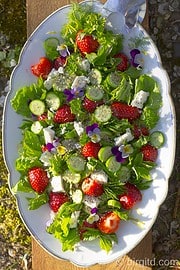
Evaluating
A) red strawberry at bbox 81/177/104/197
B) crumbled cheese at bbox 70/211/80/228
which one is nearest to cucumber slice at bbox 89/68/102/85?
red strawberry at bbox 81/177/104/197

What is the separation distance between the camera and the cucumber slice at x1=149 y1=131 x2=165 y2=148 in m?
2.10

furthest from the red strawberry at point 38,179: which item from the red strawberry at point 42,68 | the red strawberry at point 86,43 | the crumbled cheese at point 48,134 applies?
the red strawberry at point 86,43

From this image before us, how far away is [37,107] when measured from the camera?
2.16 metres

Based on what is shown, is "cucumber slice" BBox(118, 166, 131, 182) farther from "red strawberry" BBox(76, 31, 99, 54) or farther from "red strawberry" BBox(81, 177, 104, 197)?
"red strawberry" BBox(76, 31, 99, 54)

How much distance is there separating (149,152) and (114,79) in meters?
0.27

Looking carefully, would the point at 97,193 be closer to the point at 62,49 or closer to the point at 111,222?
the point at 111,222

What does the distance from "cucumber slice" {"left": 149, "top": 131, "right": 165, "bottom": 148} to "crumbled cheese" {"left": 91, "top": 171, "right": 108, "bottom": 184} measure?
0.62ft

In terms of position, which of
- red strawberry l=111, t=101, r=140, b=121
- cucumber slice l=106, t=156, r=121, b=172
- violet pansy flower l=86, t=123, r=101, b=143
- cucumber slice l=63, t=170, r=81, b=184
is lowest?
cucumber slice l=63, t=170, r=81, b=184

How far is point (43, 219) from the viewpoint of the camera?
7.11 ft

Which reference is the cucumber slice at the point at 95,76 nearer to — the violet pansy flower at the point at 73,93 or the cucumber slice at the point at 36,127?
the violet pansy flower at the point at 73,93

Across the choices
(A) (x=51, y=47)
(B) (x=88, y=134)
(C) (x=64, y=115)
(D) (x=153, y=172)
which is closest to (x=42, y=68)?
(A) (x=51, y=47)

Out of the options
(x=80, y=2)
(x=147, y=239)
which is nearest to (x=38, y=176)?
(x=147, y=239)

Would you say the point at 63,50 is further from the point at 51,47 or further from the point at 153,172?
the point at 153,172

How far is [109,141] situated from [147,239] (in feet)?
1.30
